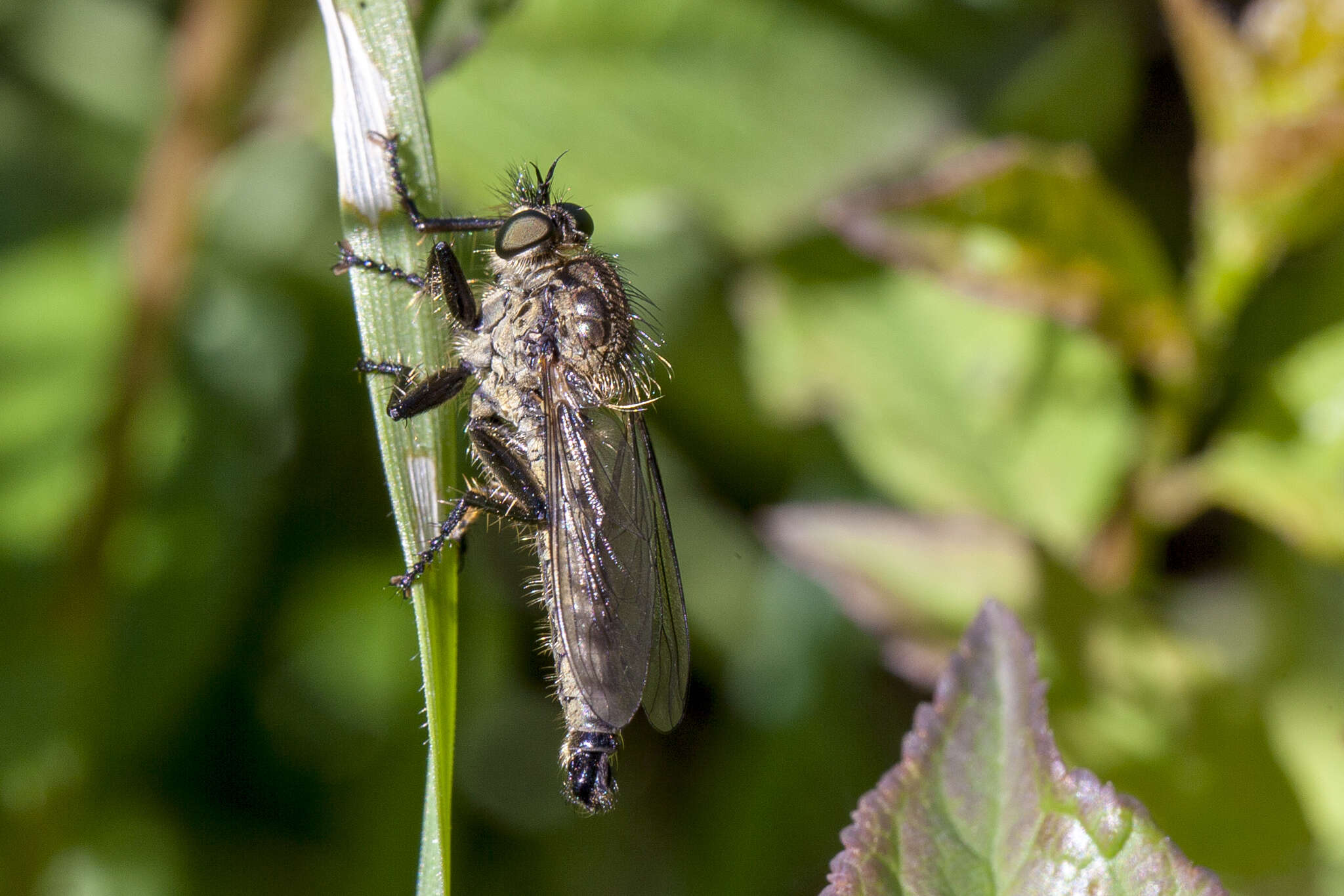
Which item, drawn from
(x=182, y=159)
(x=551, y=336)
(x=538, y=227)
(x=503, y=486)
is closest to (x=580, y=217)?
(x=538, y=227)

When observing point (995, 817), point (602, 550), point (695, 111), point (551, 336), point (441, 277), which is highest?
point (695, 111)

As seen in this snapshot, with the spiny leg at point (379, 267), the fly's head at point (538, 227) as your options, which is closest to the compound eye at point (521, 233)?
the fly's head at point (538, 227)

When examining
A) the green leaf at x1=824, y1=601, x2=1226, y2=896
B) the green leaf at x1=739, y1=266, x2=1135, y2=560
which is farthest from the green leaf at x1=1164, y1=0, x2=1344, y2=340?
the green leaf at x1=824, y1=601, x2=1226, y2=896

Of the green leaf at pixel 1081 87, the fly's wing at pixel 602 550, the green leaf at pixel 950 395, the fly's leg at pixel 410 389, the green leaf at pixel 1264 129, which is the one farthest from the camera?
the green leaf at pixel 1081 87

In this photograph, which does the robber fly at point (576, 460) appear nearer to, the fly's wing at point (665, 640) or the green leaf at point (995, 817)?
the fly's wing at point (665, 640)

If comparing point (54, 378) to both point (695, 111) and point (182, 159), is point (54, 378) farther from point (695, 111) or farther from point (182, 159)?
point (695, 111)

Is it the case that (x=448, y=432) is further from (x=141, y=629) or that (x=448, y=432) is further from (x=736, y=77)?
(x=736, y=77)
